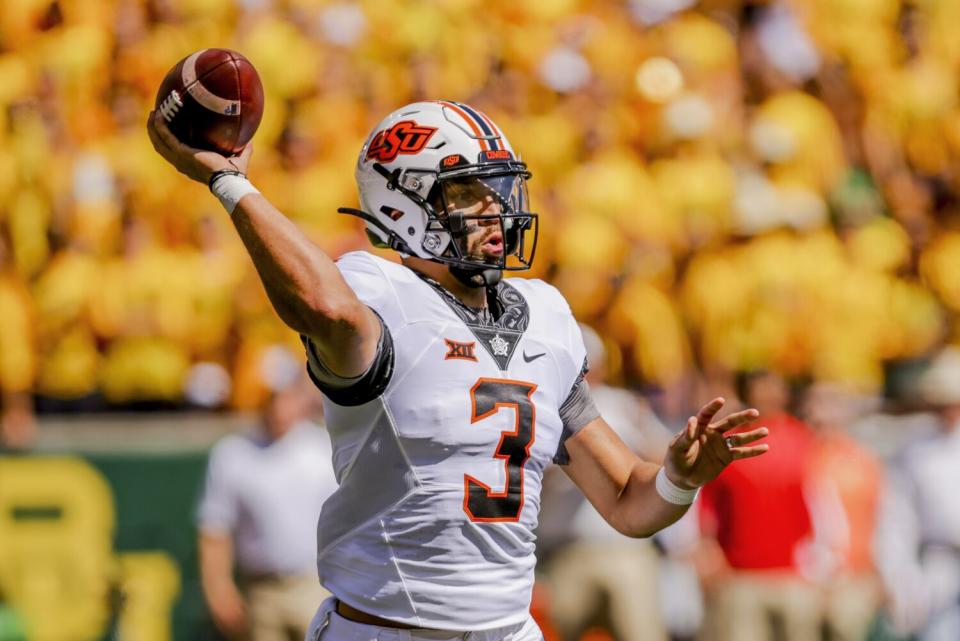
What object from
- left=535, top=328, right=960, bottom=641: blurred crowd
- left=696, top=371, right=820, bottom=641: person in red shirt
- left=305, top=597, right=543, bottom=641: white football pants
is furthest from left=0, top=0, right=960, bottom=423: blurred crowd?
left=305, top=597, right=543, bottom=641: white football pants

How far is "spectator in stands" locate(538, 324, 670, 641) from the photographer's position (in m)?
8.02

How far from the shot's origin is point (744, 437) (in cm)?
367

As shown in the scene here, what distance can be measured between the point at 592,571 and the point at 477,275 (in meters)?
4.56

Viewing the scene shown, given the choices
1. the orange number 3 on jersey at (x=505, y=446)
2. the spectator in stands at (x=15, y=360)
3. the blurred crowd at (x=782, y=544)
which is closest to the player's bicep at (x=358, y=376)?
the orange number 3 on jersey at (x=505, y=446)

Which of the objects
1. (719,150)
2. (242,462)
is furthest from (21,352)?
(719,150)

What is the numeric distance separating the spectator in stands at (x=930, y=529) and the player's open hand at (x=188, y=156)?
18.5ft

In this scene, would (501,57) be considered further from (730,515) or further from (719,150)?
(730,515)

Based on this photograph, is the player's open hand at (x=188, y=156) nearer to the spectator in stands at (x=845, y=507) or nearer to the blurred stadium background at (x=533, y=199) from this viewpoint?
the blurred stadium background at (x=533, y=199)

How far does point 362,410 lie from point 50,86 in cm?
698

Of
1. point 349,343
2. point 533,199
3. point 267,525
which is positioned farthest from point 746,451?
point 533,199

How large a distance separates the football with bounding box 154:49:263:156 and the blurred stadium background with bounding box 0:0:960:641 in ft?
14.9

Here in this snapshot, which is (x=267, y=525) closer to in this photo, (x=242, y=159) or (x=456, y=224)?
(x=456, y=224)

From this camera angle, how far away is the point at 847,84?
11.2 metres

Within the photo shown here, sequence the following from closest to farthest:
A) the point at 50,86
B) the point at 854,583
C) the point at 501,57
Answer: the point at 854,583, the point at 50,86, the point at 501,57
